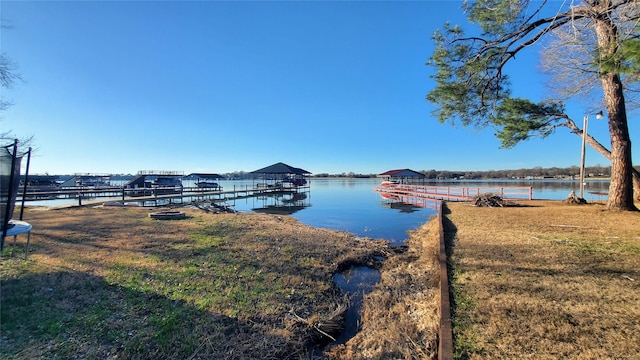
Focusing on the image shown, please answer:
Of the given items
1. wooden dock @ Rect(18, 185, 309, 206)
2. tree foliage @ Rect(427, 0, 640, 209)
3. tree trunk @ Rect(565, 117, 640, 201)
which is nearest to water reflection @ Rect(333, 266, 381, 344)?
tree foliage @ Rect(427, 0, 640, 209)

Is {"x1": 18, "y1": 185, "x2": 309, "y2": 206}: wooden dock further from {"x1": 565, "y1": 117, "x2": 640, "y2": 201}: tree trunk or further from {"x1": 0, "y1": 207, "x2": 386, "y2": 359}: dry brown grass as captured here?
{"x1": 565, "y1": 117, "x2": 640, "y2": 201}: tree trunk

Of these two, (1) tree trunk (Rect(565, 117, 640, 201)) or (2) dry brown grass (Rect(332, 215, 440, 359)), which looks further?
(1) tree trunk (Rect(565, 117, 640, 201))

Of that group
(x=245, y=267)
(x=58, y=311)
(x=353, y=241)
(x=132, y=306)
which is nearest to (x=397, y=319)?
(x=245, y=267)

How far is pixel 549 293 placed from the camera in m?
3.61

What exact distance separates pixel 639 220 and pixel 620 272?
532cm

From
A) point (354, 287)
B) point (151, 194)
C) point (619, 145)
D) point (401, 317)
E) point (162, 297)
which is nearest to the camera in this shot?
point (401, 317)

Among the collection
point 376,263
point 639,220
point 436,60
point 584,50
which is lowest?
point 376,263

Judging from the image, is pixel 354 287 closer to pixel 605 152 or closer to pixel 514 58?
pixel 514 58

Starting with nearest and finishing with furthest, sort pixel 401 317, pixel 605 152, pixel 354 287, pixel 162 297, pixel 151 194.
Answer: pixel 401 317, pixel 162 297, pixel 354 287, pixel 605 152, pixel 151 194

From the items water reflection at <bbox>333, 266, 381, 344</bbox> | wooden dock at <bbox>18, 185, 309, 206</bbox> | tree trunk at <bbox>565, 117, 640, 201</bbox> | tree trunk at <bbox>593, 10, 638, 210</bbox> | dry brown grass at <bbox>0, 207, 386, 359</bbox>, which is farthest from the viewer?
wooden dock at <bbox>18, 185, 309, 206</bbox>

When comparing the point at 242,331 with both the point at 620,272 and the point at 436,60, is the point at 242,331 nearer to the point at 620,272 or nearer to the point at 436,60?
the point at 620,272

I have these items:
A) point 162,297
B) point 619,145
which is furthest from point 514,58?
point 162,297

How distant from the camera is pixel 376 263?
22.2ft

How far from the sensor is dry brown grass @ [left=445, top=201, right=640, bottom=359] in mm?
2551
